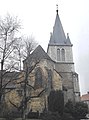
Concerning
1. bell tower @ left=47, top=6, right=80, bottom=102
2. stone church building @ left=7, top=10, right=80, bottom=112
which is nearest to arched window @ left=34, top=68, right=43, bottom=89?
stone church building @ left=7, top=10, right=80, bottom=112

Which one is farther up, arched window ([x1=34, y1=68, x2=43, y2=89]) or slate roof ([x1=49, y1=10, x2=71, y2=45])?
slate roof ([x1=49, y1=10, x2=71, y2=45])

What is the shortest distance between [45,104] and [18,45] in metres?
17.0

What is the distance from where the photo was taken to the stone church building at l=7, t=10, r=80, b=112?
38.4m

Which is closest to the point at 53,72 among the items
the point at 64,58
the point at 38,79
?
the point at 38,79

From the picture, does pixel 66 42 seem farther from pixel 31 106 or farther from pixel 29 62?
pixel 29 62

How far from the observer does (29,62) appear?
30844 mm

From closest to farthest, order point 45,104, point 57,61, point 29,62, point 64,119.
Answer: point 29,62
point 64,119
point 45,104
point 57,61

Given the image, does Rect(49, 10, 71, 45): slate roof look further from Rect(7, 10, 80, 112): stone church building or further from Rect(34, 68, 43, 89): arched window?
Rect(34, 68, 43, 89): arched window

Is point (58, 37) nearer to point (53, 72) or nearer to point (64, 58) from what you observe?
point (64, 58)

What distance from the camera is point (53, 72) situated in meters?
42.3

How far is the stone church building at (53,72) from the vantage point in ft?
126

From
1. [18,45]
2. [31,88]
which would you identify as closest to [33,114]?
[31,88]

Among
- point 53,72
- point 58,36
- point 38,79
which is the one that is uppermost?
point 58,36

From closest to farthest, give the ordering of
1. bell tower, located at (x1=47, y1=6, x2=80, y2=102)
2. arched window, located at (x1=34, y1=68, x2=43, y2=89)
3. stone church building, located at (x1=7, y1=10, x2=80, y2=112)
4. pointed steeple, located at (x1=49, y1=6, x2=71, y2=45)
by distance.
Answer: stone church building, located at (x1=7, y1=10, x2=80, y2=112)
arched window, located at (x1=34, y1=68, x2=43, y2=89)
bell tower, located at (x1=47, y1=6, x2=80, y2=102)
pointed steeple, located at (x1=49, y1=6, x2=71, y2=45)
